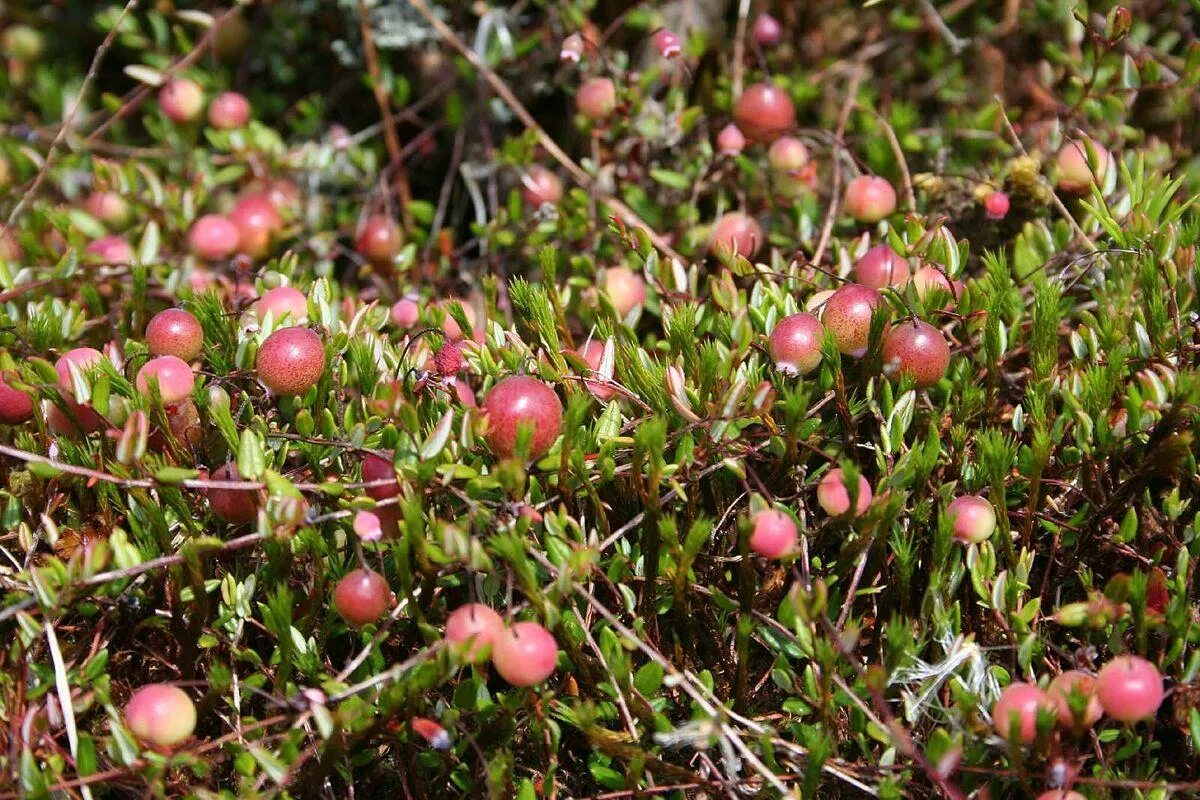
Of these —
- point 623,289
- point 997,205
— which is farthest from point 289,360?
point 997,205

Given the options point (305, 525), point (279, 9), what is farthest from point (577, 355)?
point (279, 9)

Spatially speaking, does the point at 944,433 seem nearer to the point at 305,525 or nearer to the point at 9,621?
the point at 305,525

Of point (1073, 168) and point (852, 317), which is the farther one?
point (1073, 168)

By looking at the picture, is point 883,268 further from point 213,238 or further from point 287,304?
point 213,238

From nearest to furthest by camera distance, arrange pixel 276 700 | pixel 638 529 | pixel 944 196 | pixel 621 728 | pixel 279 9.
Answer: pixel 276 700 → pixel 621 728 → pixel 638 529 → pixel 944 196 → pixel 279 9

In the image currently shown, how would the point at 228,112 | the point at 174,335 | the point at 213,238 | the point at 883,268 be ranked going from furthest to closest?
the point at 228,112
the point at 213,238
the point at 883,268
the point at 174,335

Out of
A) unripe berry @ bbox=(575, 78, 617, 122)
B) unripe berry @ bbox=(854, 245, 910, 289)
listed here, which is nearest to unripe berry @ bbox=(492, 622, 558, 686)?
unripe berry @ bbox=(854, 245, 910, 289)

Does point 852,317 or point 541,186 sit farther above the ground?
point 852,317
